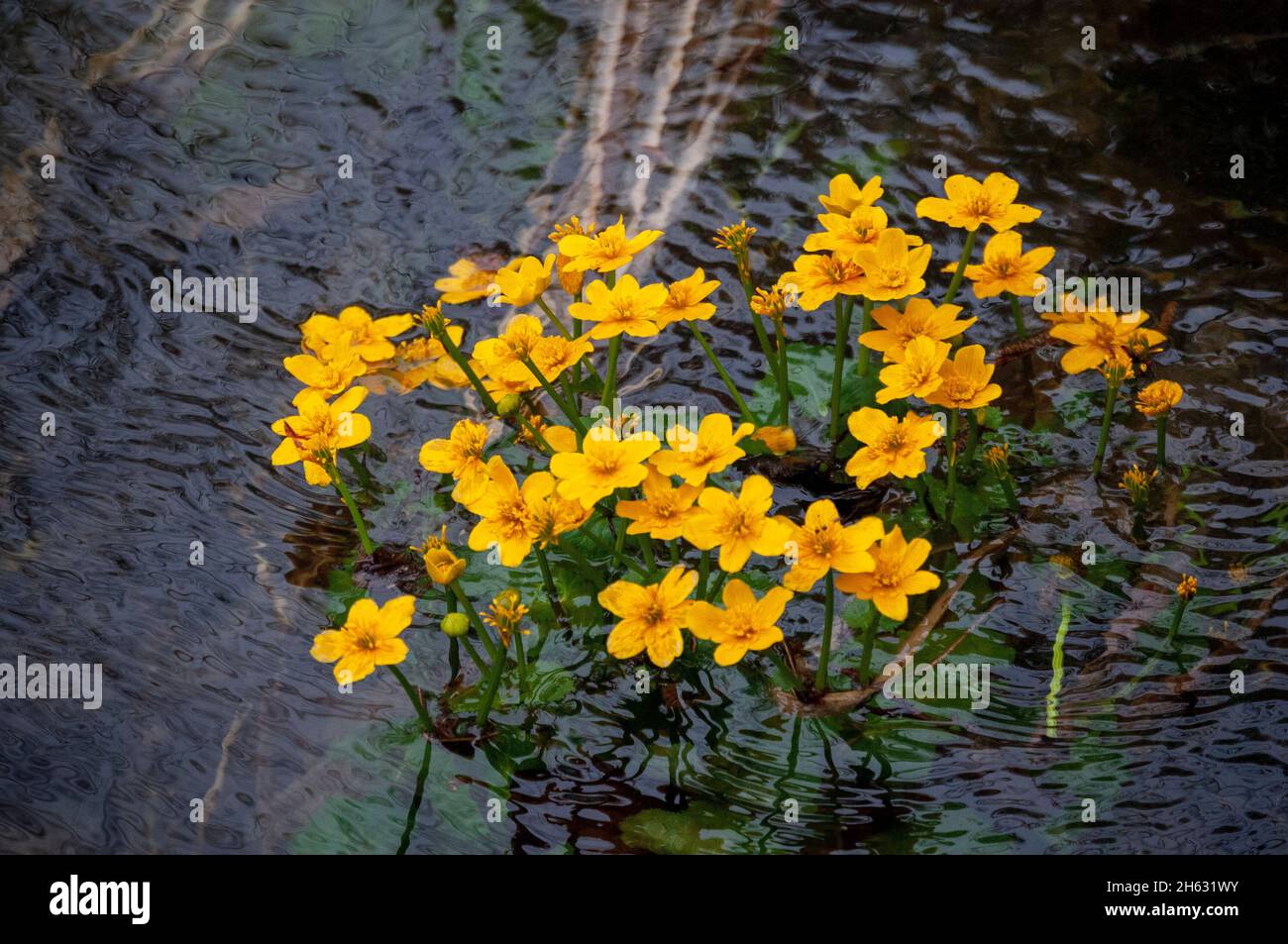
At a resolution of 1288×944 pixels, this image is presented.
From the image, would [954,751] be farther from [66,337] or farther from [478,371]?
[66,337]

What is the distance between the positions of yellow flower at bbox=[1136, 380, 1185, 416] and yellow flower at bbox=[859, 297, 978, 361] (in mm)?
385

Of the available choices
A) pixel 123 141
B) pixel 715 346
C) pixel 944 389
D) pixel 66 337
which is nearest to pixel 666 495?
pixel 944 389

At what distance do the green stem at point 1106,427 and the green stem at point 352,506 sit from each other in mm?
1526

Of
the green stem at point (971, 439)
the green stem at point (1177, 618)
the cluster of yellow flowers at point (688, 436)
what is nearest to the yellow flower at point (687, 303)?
the cluster of yellow flowers at point (688, 436)

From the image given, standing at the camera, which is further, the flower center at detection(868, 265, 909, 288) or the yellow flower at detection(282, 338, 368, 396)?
the yellow flower at detection(282, 338, 368, 396)

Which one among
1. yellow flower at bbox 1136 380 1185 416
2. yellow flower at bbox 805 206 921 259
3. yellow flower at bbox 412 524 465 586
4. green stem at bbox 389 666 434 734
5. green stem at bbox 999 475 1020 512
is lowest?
green stem at bbox 389 666 434 734

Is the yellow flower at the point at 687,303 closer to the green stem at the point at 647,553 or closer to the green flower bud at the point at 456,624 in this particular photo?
the green stem at the point at 647,553

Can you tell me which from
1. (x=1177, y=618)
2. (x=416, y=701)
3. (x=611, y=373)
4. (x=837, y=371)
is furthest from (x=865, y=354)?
(x=416, y=701)

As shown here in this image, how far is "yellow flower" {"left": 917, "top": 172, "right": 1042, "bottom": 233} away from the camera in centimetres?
275

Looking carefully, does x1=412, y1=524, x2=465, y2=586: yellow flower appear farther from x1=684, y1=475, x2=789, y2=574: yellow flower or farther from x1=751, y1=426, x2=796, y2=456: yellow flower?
x1=751, y1=426, x2=796, y2=456: yellow flower

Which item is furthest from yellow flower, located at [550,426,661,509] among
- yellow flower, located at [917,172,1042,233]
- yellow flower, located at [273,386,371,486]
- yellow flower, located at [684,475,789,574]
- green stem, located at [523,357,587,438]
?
yellow flower, located at [917,172,1042,233]

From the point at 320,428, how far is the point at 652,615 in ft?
2.57

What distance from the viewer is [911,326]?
270cm

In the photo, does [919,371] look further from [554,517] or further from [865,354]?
[554,517]
